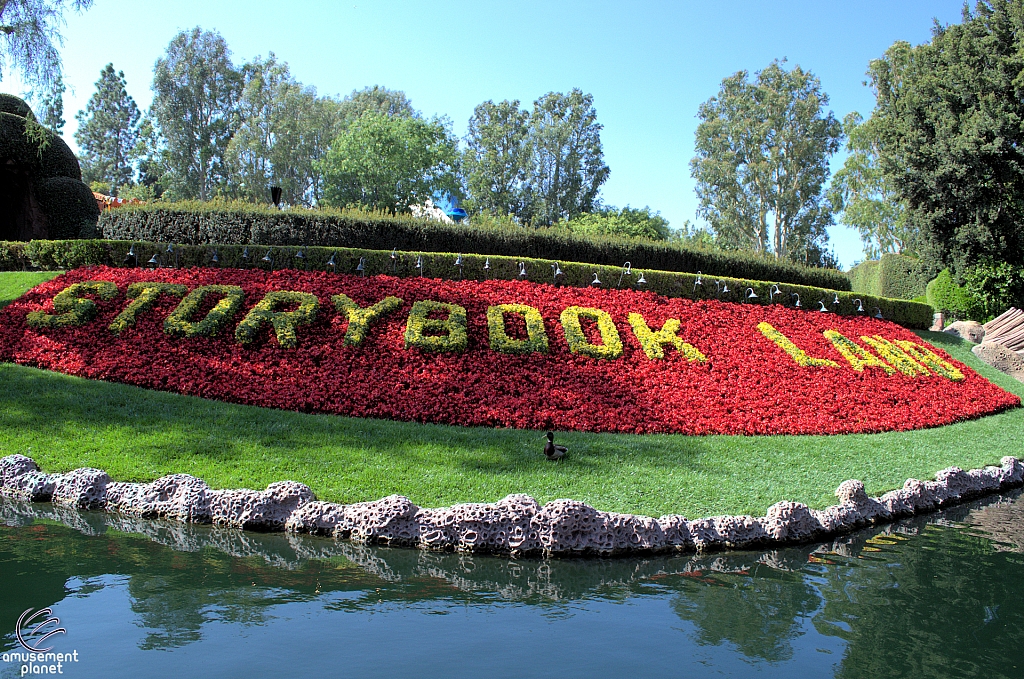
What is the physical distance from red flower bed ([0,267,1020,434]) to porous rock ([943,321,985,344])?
5.52 metres

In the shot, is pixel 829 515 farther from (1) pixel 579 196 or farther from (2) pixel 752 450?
(1) pixel 579 196

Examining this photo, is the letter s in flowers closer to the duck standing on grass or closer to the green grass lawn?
the green grass lawn

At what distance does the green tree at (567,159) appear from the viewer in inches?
1726

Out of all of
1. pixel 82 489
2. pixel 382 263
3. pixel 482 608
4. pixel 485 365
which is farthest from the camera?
pixel 382 263

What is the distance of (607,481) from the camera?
658cm

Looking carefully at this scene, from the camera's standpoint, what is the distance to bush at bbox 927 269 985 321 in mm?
19609

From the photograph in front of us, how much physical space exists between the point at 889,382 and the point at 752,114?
28203 millimetres

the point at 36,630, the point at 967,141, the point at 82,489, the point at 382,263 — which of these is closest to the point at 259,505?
the point at 82,489

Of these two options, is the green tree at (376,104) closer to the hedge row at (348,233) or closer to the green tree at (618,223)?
the green tree at (618,223)

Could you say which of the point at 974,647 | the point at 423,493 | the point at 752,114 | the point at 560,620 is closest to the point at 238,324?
the point at 423,493

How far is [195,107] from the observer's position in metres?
41.0

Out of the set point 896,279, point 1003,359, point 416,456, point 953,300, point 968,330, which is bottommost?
point 416,456

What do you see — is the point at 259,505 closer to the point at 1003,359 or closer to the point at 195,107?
the point at 1003,359

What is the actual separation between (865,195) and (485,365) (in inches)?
1280
